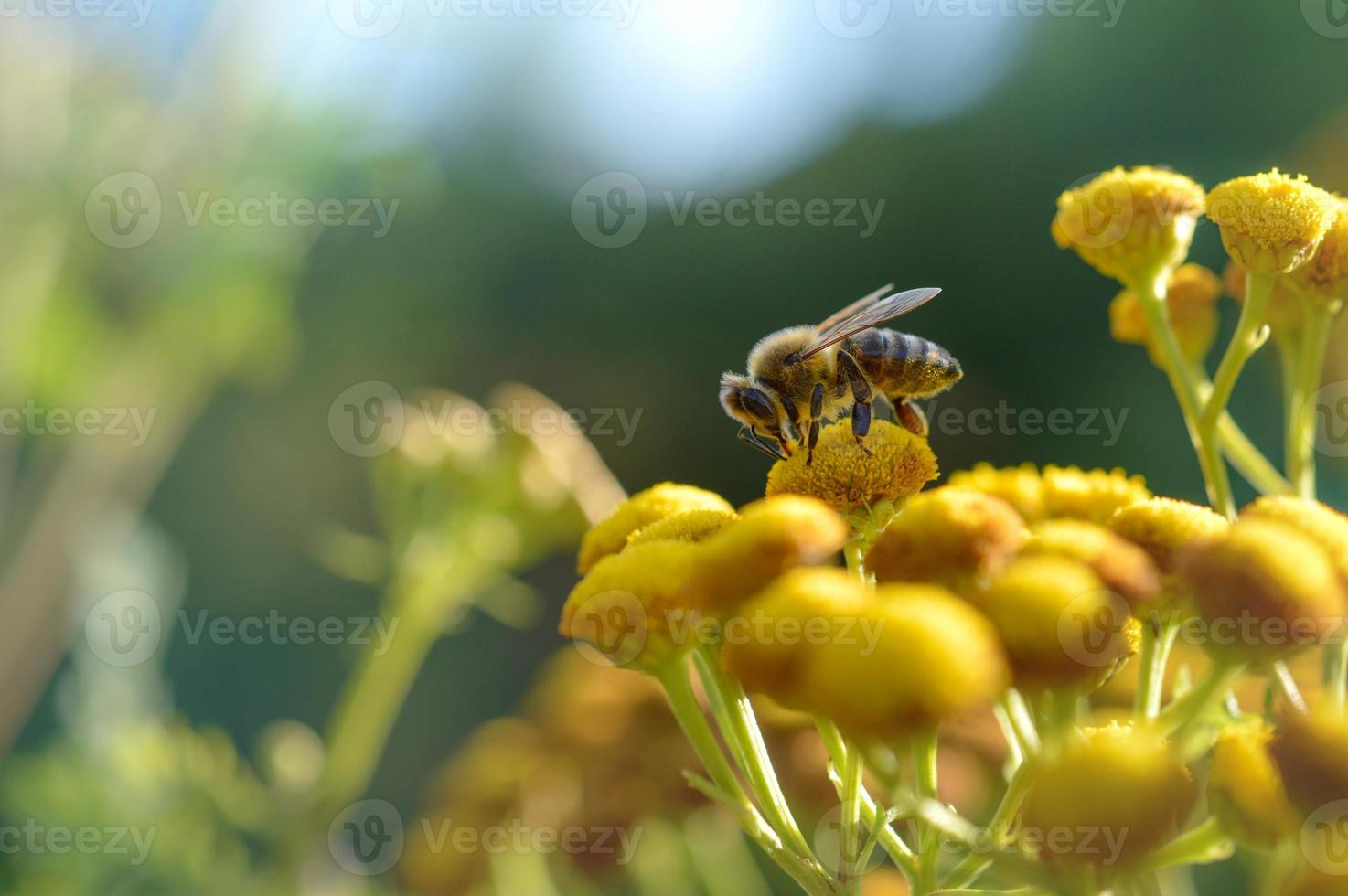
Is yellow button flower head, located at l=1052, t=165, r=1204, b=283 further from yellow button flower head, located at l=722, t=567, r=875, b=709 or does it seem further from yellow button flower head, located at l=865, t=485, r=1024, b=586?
yellow button flower head, located at l=722, t=567, r=875, b=709

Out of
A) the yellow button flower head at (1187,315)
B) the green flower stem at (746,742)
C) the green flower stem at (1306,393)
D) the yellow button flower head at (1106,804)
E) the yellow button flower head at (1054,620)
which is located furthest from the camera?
the yellow button flower head at (1187,315)

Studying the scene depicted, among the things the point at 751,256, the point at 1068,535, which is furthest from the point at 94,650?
the point at 751,256

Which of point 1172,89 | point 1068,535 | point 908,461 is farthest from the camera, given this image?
point 1172,89

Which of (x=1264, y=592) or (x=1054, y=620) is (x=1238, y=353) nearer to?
(x=1264, y=592)

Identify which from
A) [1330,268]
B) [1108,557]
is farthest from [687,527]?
[1330,268]

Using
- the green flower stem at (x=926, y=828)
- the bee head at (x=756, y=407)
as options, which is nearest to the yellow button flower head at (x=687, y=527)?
the green flower stem at (x=926, y=828)

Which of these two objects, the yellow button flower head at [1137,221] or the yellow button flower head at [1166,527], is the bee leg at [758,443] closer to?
the yellow button flower head at [1137,221]

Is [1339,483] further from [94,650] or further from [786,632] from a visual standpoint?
[94,650]
